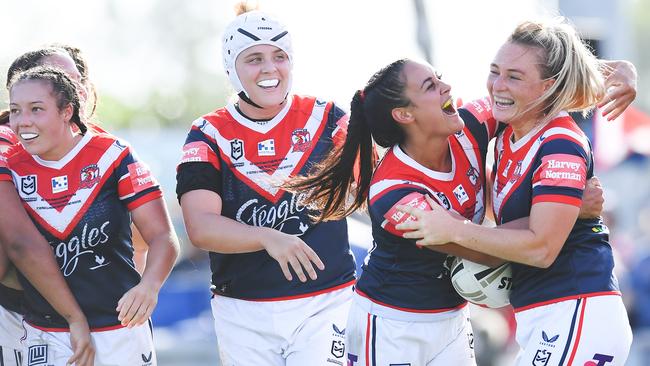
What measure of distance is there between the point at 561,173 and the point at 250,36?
1.80 meters

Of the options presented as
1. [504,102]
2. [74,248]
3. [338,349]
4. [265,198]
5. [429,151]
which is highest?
[504,102]

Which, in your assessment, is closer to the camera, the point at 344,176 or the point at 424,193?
the point at 424,193

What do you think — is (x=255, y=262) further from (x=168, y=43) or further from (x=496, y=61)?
(x=168, y=43)

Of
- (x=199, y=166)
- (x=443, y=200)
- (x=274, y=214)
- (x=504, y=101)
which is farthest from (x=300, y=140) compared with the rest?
(x=504, y=101)

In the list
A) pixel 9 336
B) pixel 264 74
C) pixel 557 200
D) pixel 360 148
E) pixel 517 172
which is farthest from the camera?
pixel 9 336

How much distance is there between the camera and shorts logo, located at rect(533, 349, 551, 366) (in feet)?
16.6

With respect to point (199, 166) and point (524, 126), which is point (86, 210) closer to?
point (199, 166)

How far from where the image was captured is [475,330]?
10969 mm

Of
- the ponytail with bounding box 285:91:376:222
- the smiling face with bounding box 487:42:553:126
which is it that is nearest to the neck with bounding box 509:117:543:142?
the smiling face with bounding box 487:42:553:126

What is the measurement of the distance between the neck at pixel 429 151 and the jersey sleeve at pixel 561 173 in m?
0.55

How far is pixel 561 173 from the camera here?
4.98 m

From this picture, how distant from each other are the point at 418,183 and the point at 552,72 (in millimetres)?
783

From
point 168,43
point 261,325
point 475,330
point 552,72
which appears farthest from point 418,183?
point 168,43

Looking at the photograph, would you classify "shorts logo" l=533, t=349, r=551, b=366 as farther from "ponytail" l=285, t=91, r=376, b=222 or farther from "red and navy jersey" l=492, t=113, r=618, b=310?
"ponytail" l=285, t=91, r=376, b=222
